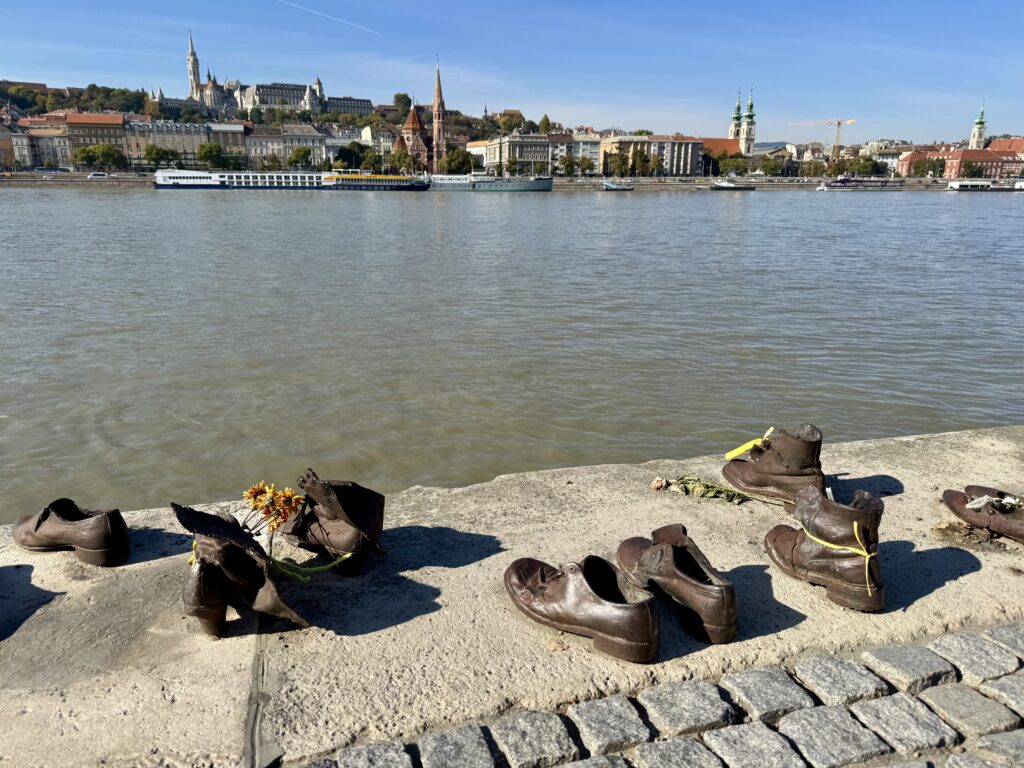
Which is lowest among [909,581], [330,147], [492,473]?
[492,473]

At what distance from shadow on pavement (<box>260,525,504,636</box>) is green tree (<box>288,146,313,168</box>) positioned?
158 m

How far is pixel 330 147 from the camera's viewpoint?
164 m

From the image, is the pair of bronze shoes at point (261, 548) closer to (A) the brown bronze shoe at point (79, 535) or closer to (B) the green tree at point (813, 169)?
(A) the brown bronze shoe at point (79, 535)

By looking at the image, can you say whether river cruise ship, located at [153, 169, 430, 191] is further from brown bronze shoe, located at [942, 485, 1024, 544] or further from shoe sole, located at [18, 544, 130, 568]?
brown bronze shoe, located at [942, 485, 1024, 544]

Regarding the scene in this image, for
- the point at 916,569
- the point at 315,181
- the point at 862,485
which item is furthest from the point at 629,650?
the point at 315,181

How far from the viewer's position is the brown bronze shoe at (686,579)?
299cm

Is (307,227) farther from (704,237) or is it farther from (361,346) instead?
(361,346)

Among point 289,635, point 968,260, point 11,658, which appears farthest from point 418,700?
point 968,260

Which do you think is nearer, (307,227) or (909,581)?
(909,581)

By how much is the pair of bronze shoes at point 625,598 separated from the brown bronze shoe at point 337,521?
0.75 m

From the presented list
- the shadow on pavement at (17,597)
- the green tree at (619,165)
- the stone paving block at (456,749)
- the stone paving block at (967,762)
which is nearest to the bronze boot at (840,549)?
the stone paving block at (967,762)

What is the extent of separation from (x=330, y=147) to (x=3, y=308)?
16306 cm

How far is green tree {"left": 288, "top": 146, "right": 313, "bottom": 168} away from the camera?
5797 inches

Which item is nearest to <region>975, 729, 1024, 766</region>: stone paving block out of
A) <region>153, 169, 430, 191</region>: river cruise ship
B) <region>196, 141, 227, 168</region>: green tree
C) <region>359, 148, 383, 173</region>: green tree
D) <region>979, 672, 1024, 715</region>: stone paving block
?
<region>979, 672, 1024, 715</region>: stone paving block
